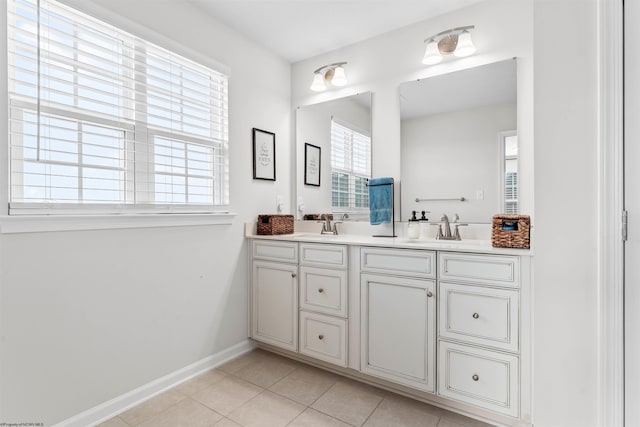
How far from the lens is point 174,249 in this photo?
6.88ft

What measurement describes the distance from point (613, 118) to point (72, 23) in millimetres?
2311

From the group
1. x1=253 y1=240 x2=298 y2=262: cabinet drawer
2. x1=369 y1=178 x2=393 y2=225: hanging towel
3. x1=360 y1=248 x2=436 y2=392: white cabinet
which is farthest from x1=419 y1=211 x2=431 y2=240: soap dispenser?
x1=253 y1=240 x2=298 y2=262: cabinet drawer

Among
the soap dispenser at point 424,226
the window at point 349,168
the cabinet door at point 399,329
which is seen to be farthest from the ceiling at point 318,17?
the cabinet door at point 399,329

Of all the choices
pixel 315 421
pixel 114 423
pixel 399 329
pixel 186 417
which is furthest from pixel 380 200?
pixel 114 423

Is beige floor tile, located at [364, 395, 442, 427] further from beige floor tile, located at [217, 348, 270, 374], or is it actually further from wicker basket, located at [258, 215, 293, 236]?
wicker basket, located at [258, 215, 293, 236]

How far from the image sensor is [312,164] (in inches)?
115

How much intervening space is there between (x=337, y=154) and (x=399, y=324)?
4.94ft

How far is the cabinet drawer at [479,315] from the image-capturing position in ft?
5.18

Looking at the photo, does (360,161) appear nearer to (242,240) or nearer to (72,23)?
(242,240)

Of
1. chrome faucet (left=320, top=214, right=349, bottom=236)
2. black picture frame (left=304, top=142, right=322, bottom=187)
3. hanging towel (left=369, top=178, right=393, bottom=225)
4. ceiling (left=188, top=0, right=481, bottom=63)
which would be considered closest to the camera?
ceiling (left=188, top=0, right=481, bottom=63)

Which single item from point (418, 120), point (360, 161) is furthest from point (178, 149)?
point (418, 120)

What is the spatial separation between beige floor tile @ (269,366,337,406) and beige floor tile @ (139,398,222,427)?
408 millimetres

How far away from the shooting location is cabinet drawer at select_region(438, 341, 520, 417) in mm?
1581

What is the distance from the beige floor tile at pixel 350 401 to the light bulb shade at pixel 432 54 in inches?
88.8
